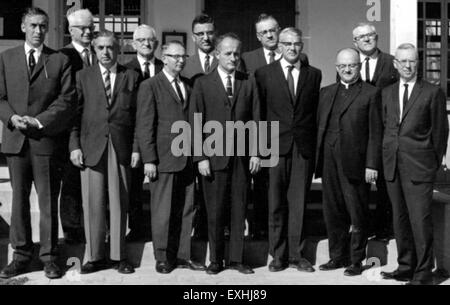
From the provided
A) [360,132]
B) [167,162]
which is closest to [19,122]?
[167,162]

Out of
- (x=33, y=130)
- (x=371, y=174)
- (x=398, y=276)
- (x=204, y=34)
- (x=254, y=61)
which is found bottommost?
(x=398, y=276)

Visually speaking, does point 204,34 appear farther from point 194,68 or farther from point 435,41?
point 435,41

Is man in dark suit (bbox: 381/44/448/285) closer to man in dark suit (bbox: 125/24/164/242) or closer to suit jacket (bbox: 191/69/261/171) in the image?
suit jacket (bbox: 191/69/261/171)

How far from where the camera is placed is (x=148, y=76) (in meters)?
6.04

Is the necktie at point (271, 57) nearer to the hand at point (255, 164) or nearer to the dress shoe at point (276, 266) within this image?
the hand at point (255, 164)

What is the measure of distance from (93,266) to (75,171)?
80 centimetres

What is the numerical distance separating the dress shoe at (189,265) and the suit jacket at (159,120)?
0.76 meters

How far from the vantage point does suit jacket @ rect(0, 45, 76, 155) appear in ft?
17.9

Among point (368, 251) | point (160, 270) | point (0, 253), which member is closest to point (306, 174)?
point (368, 251)

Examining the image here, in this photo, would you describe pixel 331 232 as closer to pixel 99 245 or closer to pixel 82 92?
pixel 99 245

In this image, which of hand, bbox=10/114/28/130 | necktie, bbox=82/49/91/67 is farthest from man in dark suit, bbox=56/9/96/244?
hand, bbox=10/114/28/130

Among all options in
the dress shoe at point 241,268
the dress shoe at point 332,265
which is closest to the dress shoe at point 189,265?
the dress shoe at point 241,268

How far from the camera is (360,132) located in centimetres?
563

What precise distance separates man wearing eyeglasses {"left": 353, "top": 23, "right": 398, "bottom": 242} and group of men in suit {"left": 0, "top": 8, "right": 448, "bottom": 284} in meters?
0.38
